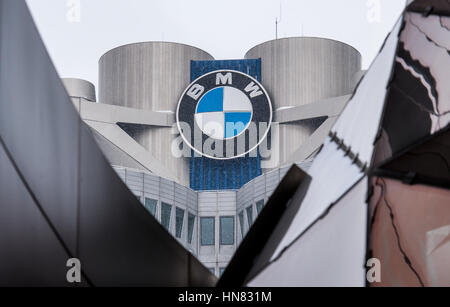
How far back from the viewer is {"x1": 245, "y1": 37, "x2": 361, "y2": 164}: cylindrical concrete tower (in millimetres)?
59031

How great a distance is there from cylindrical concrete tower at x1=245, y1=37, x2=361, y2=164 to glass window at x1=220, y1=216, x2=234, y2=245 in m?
13.9

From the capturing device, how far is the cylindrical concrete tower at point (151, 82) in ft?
Answer: 194

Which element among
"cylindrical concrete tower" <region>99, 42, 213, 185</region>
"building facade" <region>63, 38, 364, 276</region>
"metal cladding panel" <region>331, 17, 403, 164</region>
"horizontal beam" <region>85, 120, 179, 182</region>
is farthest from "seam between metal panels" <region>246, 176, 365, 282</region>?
"cylindrical concrete tower" <region>99, 42, 213, 185</region>

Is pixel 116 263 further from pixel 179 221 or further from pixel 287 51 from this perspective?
pixel 287 51

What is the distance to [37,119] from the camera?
7820 millimetres

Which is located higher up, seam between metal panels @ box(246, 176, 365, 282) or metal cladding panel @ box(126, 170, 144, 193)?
seam between metal panels @ box(246, 176, 365, 282)

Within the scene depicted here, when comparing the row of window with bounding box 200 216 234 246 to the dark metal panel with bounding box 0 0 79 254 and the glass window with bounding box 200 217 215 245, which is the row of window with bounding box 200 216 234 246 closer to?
the glass window with bounding box 200 217 215 245

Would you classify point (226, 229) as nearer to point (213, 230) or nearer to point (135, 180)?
point (213, 230)

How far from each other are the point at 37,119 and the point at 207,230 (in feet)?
124

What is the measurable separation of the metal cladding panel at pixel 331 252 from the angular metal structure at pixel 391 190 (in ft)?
0.03

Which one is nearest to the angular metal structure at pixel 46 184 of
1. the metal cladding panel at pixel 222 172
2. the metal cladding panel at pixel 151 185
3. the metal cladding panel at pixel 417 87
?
the metal cladding panel at pixel 417 87

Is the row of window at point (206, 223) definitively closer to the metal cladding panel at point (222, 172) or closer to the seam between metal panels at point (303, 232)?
the metal cladding panel at point (222, 172)

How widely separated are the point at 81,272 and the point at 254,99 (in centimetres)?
4990
